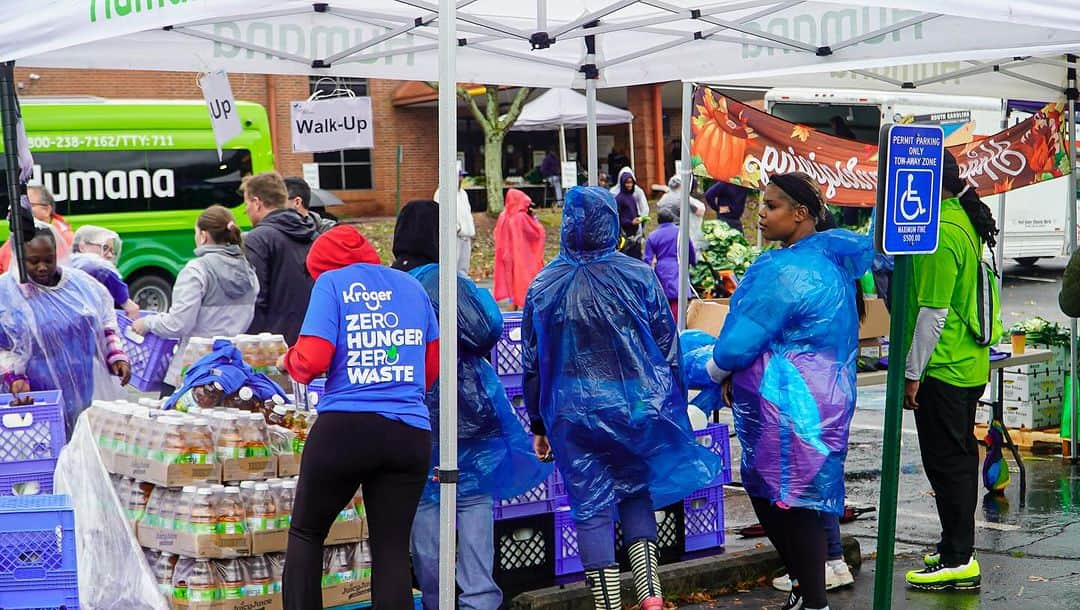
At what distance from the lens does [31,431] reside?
21.2ft

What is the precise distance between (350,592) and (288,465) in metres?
0.62

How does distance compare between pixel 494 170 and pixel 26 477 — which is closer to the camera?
pixel 26 477

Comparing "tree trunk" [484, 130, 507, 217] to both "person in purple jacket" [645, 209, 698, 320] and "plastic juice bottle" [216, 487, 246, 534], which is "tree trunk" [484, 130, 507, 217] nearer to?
"person in purple jacket" [645, 209, 698, 320]

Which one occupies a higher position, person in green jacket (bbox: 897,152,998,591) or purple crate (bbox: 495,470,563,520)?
person in green jacket (bbox: 897,152,998,591)

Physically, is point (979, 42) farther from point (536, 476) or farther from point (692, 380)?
point (536, 476)

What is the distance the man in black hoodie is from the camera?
321 inches

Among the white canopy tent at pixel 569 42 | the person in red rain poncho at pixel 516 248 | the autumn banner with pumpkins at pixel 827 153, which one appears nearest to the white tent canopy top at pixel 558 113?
the person in red rain poncho at pixel 516 248

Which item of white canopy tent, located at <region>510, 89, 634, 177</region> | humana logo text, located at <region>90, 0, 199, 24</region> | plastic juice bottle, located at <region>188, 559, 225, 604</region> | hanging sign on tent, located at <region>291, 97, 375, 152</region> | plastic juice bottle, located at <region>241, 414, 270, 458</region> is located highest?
white canopy tent, located at <region>510, 89, 634, 177</region>

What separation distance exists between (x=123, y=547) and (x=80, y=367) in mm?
1756

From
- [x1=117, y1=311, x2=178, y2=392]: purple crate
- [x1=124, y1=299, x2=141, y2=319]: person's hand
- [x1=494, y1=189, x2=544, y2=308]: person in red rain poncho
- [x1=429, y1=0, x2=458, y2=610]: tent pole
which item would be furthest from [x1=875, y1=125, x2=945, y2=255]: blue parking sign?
[x1=494, y1=189, x2=544, y2=308]: person in red rain poncho

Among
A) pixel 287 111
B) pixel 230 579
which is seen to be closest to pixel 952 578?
pixel 230 579

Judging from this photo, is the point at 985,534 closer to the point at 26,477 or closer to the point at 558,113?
the point at 26,477

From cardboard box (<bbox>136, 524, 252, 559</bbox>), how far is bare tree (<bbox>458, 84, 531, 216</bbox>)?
946 inches

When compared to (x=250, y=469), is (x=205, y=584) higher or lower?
lower
